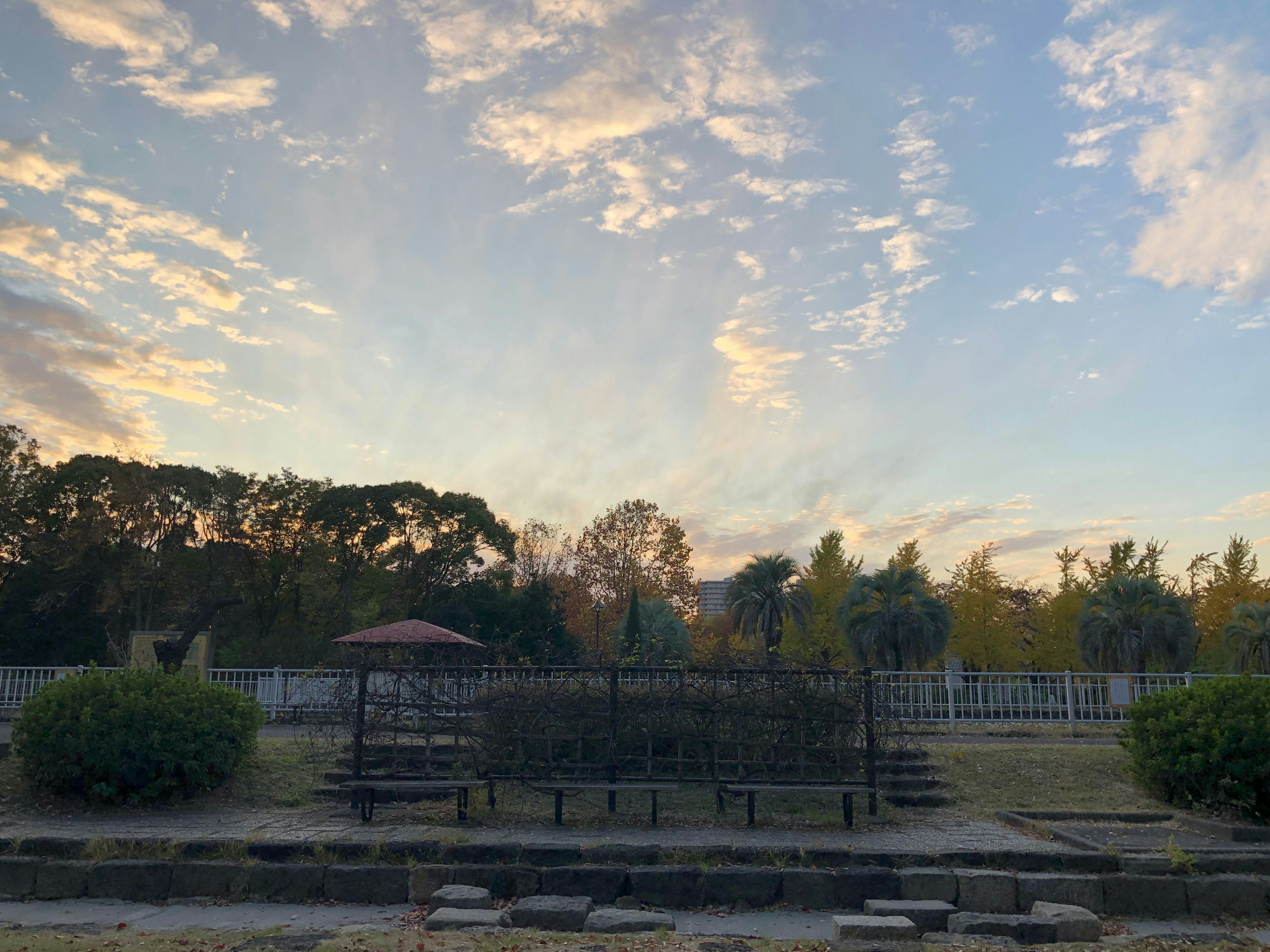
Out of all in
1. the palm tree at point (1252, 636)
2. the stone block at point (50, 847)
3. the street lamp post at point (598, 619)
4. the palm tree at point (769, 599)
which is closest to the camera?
A: the stone block at point (50, 847)

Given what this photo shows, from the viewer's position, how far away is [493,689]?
973cm

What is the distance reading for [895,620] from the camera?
32031 mm

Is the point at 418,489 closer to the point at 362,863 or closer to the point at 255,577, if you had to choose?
the point at 255,577

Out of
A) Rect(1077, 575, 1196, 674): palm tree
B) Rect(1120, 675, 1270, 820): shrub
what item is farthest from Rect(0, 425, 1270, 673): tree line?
Rect(1120, 675, 1270, 820): shrub

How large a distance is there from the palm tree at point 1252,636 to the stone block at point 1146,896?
100 feet

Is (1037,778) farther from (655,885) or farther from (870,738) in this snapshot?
(655,885)

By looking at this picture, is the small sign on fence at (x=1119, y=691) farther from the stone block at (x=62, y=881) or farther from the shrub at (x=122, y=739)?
the stone block at (x=62, y=881)

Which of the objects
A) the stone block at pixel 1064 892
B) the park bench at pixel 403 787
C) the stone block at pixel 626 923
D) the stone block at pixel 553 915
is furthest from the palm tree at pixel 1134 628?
the stone block at pixel 553 915

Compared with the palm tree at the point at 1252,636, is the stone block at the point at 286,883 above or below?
below

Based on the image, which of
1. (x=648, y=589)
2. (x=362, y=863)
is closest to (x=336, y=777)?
(x=362, y=863)

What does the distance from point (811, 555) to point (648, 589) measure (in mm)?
9937

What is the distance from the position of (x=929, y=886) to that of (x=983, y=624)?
31645 mm

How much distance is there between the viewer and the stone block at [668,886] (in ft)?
23.2

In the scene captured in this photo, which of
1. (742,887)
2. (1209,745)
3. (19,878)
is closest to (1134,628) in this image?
(1209,745)
